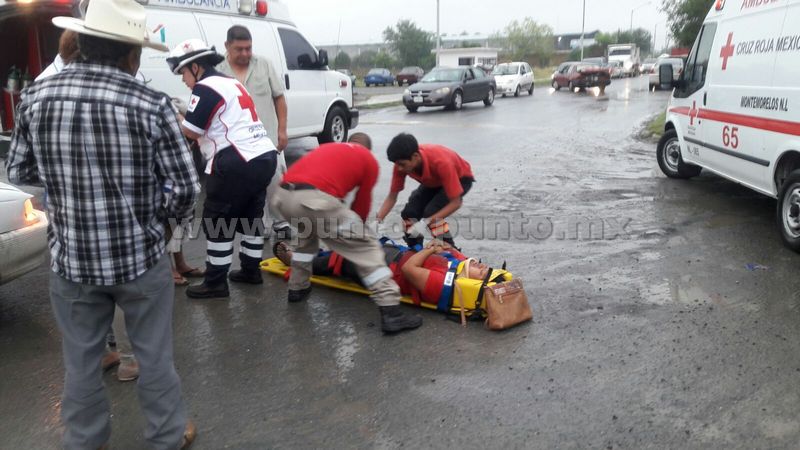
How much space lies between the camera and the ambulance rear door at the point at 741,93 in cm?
625

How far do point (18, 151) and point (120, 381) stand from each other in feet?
5.16

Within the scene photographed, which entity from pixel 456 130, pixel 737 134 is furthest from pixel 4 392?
pixel 456 130

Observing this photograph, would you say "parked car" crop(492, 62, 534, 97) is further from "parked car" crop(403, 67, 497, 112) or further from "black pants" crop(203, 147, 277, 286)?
"black pants" crop(203, 147, 277, 286)

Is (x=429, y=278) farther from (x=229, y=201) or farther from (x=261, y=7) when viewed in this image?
(x=261, y=7)

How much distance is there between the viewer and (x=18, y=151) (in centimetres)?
263

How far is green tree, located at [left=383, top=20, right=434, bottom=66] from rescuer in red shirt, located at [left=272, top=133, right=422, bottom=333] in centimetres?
7001

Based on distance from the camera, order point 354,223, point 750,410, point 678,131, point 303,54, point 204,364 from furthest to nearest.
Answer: point 303,54 < point 678,131 < point 354,223 < point 204,364 < point 750,410

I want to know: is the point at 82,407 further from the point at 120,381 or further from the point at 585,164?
the point at 585,164

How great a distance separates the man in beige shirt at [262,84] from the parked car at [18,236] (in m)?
1.78

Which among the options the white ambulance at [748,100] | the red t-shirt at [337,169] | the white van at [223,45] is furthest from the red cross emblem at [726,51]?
the white van at [223,45]

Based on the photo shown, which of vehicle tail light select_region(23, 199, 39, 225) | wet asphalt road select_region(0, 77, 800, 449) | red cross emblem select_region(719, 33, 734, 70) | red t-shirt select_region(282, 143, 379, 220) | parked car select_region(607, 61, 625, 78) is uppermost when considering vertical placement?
red cross emblem select_region(719, 33, 734, 70)

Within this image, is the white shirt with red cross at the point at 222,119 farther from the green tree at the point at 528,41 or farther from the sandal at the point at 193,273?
the green tree at the point at 528,41

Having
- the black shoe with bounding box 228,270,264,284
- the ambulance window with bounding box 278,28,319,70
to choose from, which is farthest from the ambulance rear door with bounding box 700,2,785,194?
the ambulance window with bounding box 278,28,319,70

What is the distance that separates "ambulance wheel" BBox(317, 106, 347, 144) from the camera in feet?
38.1
